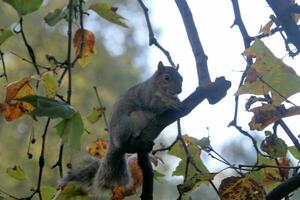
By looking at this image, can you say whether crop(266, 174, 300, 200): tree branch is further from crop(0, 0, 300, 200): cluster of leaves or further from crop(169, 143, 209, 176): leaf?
crop(169, 143, 209, 176): leaf

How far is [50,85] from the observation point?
0.73 metres

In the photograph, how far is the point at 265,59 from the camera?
0.63 m

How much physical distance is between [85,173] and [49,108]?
0.59 meters

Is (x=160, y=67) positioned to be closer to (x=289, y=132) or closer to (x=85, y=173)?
(x=85, y=173)

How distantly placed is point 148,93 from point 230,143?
6.01m

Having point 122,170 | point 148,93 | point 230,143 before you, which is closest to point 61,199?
point 122,170

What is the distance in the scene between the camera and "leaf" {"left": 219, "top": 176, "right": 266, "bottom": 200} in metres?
0.68

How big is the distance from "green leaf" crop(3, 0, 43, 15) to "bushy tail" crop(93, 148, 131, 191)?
22.6 inches

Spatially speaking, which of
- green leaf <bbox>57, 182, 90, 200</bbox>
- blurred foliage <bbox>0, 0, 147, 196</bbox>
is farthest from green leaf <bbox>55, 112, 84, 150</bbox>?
blurred foliage <bbox>0, 0, 147, 196</bbox>

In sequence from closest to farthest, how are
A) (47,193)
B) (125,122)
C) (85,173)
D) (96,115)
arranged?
1. (47,193)
2. (96,115)
3. (85,173)
4. (125,122)

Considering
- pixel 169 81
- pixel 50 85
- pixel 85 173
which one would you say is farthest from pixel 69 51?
pixel 169 81

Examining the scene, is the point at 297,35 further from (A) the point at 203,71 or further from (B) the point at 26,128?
(B) the point at 26,128

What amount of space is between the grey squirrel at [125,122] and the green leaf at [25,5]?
41 centimetres

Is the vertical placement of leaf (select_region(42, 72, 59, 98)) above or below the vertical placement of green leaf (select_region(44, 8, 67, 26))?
below
